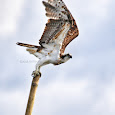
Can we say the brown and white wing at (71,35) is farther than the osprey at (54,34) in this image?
Yes

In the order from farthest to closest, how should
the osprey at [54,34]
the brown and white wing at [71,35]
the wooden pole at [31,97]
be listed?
the brown and white wing at [71,35], the osprey at [54,34], the wooden pole at [31,97]

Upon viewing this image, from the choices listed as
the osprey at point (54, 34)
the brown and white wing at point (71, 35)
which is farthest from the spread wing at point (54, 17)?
the brown and white wing at point (71, 35)

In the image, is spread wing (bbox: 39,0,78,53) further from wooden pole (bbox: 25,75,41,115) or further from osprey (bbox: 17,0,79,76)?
wooden pole (bbox: 25,75,41,115)

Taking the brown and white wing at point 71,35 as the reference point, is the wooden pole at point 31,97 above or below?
below

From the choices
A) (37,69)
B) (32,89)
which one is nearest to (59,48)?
(37,69)

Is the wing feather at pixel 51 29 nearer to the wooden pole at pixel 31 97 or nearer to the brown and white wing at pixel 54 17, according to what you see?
the brown and white wing at pixel 54 17

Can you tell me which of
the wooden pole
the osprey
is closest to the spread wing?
the osprey

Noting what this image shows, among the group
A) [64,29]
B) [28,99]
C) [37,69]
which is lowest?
[28,99]

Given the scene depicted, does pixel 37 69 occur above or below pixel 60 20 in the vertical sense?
below

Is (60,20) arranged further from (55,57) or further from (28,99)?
(28,99)
